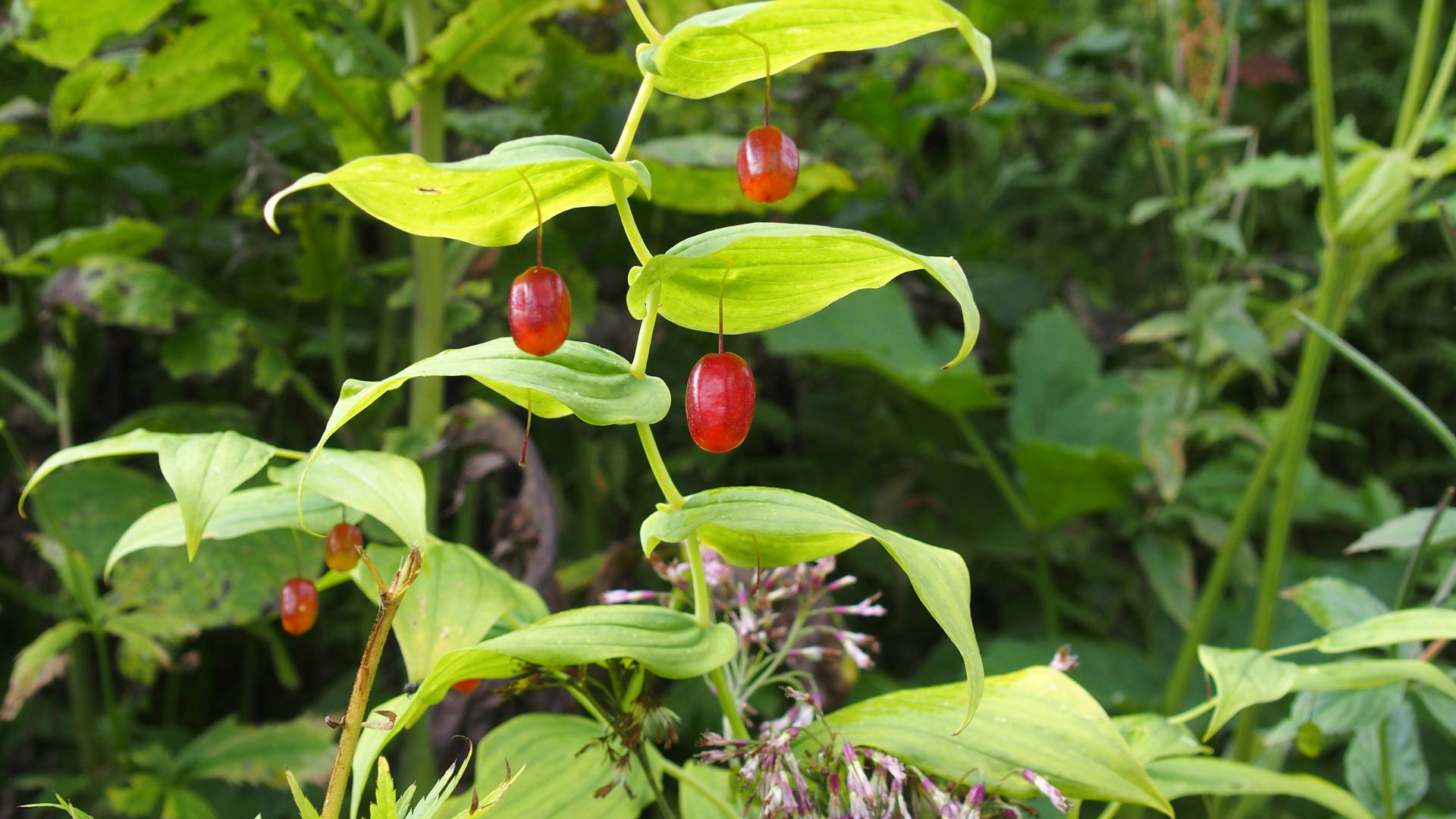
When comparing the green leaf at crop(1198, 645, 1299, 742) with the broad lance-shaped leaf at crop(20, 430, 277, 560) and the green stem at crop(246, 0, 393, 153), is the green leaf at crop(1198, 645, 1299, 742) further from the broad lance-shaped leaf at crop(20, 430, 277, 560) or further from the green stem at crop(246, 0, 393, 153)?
the green stem at crop(246, 0, 393, 153)

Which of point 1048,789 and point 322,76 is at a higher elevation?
point 322,76

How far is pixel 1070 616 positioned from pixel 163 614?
48.9 inches

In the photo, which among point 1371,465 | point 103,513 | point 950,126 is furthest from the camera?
point 950,126

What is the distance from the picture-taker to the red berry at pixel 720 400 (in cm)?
41

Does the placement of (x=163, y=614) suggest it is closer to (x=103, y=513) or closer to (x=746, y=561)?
(x=103, y=513)

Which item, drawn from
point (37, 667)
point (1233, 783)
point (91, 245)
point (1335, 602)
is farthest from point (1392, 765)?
point (91, 245)

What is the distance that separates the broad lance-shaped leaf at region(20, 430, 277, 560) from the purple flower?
40cm

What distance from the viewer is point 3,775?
1.15 metres

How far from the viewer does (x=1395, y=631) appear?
522 millimetres

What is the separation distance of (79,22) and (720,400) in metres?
0.92

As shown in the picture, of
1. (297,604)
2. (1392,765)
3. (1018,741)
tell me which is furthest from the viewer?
(1392,765)

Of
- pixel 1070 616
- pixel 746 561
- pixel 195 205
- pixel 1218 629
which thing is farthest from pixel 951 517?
pixel 195 205

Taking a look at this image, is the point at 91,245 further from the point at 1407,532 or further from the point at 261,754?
the point at 1407,532

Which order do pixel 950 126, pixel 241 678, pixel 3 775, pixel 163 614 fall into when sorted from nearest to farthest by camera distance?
pixel 163 614
pixel 3 775
pixel 241 678
pixel 950 126
